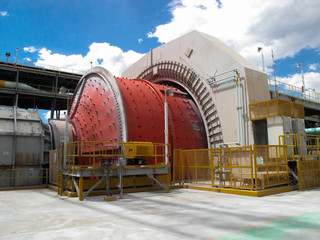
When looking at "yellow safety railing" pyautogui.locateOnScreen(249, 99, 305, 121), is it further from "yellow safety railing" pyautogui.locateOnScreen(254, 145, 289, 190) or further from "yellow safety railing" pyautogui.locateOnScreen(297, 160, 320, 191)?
"yellow safety railing" pyautogui.locateOnScreen(297, 160, 320, 191)

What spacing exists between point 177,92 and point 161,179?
7610 mm

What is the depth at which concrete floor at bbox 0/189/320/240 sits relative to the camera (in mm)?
6207

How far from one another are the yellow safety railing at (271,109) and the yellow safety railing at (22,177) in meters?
12.7

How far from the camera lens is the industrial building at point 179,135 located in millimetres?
13164

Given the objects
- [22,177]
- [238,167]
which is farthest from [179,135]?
[22,177]

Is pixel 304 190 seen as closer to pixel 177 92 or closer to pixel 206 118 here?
pixel 206 118

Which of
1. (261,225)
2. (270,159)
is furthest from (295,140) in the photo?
(261,225)

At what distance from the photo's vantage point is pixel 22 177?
54.3ft

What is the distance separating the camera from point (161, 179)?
1445 centimetres

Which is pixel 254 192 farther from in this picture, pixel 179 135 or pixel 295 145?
pixel 179 135

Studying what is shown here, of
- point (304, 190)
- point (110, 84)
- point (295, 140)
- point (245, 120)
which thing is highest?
point (110, 84)

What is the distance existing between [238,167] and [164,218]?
611cm

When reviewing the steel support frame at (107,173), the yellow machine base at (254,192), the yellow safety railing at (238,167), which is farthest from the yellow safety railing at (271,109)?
the steel support frame at (107,173)

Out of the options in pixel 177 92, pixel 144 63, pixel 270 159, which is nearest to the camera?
pixel 270 159
